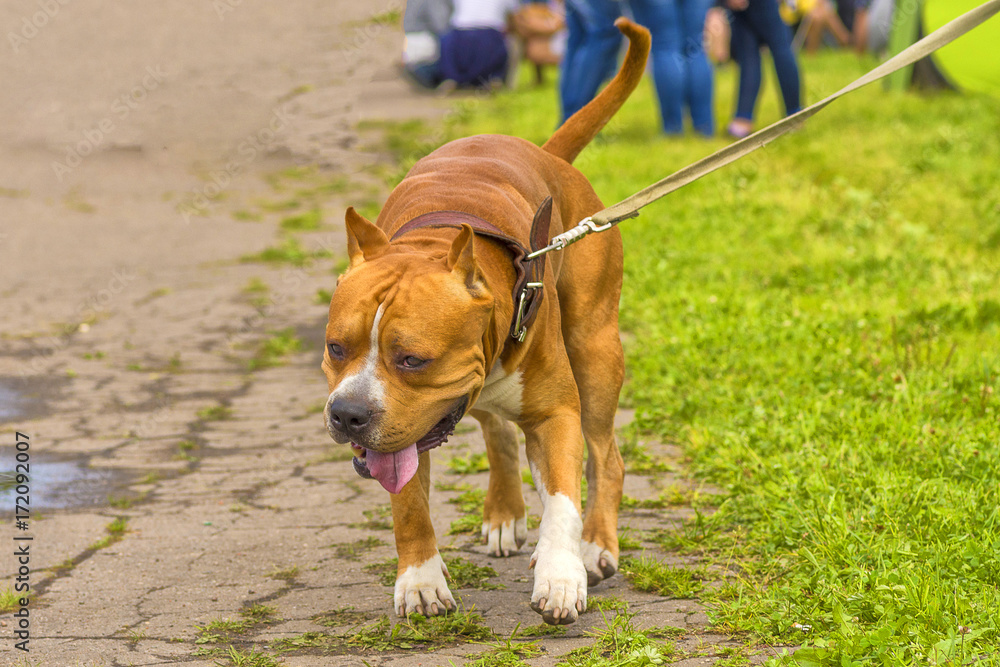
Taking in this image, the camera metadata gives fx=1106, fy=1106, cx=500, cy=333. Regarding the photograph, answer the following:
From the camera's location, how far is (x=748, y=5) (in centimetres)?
1004

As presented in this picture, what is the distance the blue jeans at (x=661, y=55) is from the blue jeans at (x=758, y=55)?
32cm

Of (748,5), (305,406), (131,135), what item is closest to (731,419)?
(305,406)

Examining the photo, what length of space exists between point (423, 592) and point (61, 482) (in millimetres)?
1905

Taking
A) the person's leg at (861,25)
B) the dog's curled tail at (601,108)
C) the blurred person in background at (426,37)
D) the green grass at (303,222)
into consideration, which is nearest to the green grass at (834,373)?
the dog's curled tail at (601,108)

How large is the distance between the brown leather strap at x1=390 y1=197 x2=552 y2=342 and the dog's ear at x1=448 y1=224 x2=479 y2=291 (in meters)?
0.15

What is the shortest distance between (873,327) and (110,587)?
3.44 metres

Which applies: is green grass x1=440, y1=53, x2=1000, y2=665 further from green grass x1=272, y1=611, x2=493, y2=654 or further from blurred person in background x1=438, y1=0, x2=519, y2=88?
blurred person in background x1=438, y1=0, x2=519, y2=88

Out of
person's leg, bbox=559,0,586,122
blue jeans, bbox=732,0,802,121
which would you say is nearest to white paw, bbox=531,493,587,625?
person's leg, bbox=559,0,586,122

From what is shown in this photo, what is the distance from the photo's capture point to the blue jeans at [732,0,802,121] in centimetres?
999

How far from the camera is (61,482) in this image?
13.6ft

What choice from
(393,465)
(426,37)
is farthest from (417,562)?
(426,37)

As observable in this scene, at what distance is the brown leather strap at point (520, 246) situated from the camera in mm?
2830

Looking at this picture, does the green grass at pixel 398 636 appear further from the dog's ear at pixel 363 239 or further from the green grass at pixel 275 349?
the green grass at pixel 275 349

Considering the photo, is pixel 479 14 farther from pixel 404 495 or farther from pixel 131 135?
pixel 404 495
